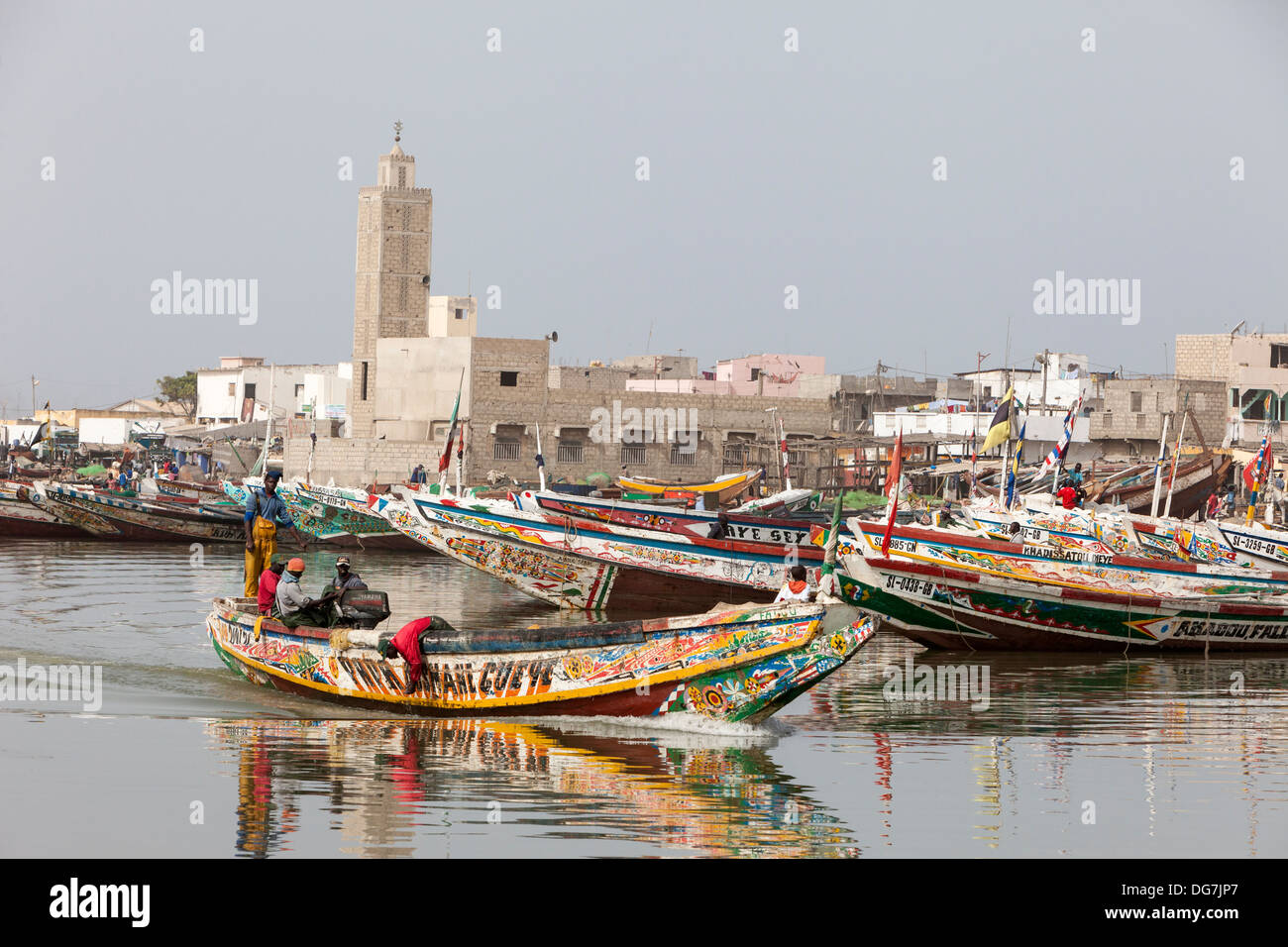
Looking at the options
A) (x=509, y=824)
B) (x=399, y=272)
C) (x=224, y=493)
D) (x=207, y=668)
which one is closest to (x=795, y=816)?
(x=509, y=824)

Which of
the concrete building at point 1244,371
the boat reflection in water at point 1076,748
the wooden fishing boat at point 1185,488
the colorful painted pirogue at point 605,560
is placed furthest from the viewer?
the concrete building at point 1244,371

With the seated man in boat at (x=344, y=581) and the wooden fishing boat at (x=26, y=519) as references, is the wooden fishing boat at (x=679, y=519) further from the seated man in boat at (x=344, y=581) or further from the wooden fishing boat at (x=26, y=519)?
the wooden fishing boat at (x=26, y=519)

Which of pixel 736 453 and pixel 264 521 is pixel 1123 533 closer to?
pixel 264 521

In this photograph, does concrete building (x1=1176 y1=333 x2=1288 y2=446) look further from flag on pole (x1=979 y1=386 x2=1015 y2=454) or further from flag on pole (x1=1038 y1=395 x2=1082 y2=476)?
flag on pole (x1=979 y1=386 x2=1015 y2=454)

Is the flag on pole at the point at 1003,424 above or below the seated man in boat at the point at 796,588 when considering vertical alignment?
above

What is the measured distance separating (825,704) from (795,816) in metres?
4.74

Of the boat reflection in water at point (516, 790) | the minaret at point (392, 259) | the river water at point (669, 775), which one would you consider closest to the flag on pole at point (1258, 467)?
the river water at point (669, 775)

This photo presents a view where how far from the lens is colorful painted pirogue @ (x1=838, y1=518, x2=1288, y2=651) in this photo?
1753 cm

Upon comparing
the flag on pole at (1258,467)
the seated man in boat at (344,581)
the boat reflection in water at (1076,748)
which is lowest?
the boat reflection in water at (1076,748)

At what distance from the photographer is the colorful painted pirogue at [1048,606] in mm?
17531

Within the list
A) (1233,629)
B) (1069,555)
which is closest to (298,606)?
(1233,629)

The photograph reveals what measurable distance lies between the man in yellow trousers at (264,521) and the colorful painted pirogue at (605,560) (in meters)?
7.12

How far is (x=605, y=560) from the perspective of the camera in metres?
22.2

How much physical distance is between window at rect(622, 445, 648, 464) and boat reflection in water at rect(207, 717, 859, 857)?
40600mm
